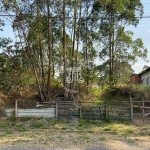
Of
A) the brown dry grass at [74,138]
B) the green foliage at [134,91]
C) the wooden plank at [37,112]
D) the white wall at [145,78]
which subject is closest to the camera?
the brown dry grass at [74,138]

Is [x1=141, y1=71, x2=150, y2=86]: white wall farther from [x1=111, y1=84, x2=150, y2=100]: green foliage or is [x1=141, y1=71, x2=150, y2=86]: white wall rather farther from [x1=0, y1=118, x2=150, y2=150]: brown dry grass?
[x1=0, y1=118, x2=150, y2=150]: brown dry grass

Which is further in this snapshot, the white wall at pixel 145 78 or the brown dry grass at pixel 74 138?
the white wall at pixel 145 78

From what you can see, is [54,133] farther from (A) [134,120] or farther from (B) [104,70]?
(B) [104,70]

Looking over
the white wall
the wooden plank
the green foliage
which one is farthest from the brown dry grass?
the white wall

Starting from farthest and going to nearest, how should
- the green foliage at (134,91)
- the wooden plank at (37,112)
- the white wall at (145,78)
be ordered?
the white wall at (145,78) < the green foliage at (134,91) < the wooden plank at (37,112)

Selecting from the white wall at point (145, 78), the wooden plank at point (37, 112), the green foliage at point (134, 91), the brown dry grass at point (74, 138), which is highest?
the white wall at point (145, 78)

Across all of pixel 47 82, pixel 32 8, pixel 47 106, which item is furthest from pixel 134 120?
pixel 32 8

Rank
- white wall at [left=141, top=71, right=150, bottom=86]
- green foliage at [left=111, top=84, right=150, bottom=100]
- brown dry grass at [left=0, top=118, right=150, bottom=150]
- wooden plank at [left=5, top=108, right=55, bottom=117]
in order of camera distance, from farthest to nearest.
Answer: white wall at [left=141, top=71, right=150, bottom=86] < green foliage at [left=111, top=84, right=150, bottom=100] < wooden plank at [left=5, top=108, right=55, bottom=117] < brown dry grass at [left=0, top=118, right=150, bottom=150]

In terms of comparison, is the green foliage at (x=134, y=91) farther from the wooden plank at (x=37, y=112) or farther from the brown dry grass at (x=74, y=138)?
the wooden plank at (x=37, y=112)

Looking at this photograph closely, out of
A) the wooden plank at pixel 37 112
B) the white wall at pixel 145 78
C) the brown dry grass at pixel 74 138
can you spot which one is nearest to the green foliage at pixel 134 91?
the brown dry grass at pixel 74 138

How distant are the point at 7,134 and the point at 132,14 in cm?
1353

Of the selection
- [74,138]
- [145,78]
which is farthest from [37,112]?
[145,78]

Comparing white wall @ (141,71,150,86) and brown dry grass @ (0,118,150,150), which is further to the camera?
white wall @ (141,71,150,86)

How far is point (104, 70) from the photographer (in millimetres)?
20266
